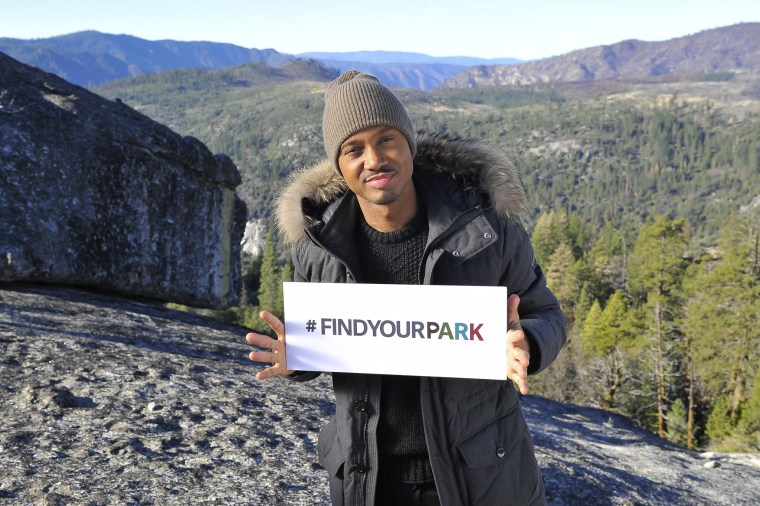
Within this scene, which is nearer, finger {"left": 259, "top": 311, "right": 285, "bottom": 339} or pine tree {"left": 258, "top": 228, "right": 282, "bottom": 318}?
finger {"left": 259, "top": 311, "right": 285, "bottom": 339}

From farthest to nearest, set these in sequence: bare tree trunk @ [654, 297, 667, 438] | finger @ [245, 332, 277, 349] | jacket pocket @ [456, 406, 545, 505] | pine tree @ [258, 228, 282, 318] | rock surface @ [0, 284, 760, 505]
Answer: pine tree @ [258, 228, 282, 318] → bare tree trunk @ [654, 297, 667, 438] → rock surface @ [0, 284, 760, 505] → finger @ [245, 332, 277, 349] → jacket pocket @ [456, 406, 545, 505]

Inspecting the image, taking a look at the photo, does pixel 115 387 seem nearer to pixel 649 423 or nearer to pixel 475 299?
pixel 475 299

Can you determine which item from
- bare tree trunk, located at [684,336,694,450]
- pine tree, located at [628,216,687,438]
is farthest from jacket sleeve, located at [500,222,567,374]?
pine tree, located at [628,216,687,438]

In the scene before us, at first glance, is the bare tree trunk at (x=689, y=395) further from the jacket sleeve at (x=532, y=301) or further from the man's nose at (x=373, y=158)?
the man's nose at (x=373, y=158)

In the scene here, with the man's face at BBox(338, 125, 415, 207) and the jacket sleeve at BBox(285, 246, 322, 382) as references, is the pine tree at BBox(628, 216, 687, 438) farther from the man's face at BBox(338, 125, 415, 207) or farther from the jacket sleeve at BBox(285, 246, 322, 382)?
the man's face at BBox(338, 125, 415, 207)

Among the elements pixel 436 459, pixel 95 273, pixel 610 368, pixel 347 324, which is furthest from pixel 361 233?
pixel 610 368

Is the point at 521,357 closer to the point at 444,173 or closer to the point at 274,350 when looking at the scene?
the point at 444,173

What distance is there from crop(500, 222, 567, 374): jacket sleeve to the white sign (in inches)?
5.8

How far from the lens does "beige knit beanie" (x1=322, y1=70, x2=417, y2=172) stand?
2.54 metres

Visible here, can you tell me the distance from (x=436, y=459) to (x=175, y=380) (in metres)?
4.45

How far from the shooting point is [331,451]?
9.30 ft

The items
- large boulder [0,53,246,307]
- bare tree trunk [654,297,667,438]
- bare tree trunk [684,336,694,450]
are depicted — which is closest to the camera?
large boulder [0,53,246,307]

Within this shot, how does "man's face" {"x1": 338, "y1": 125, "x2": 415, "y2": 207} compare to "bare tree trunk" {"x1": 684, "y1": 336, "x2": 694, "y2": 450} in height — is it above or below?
above

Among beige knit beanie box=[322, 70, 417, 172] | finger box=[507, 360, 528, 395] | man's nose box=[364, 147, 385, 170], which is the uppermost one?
beige knit beanie box=[322, 70, 417, 172]
